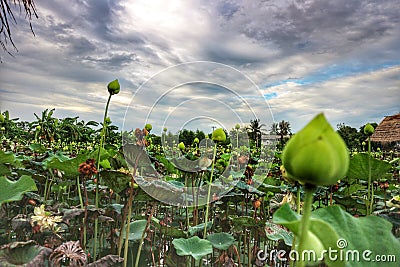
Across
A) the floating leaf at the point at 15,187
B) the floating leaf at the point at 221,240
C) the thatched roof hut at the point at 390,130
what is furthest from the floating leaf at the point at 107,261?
the thatched roof hut at the point at 390,130

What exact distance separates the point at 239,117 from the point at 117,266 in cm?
83

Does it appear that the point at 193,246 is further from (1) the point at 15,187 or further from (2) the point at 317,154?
(2) the point at 317,154

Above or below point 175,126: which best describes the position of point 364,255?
below

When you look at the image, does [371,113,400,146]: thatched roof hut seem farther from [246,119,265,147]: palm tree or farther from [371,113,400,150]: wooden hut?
[246,119,265,147]: palm tree

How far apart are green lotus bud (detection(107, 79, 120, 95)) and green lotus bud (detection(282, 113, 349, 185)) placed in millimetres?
1056

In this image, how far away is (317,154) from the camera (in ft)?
0.82

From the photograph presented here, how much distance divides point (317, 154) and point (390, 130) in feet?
16.6

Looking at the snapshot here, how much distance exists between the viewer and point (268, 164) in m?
1.94

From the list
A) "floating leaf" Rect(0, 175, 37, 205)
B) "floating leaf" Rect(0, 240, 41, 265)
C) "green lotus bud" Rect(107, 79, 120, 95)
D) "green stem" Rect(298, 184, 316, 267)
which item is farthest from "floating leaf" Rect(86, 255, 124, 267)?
"green stem" Rect(298, 184, 316, 267)

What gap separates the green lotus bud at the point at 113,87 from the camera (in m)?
1.23

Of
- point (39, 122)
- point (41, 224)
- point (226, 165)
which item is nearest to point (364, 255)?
point (41, 224)

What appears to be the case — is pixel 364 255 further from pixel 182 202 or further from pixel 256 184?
pixel 182 202

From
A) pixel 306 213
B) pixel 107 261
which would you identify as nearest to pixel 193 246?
pixel 107 261

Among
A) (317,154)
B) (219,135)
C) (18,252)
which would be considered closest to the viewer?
(317,154)
